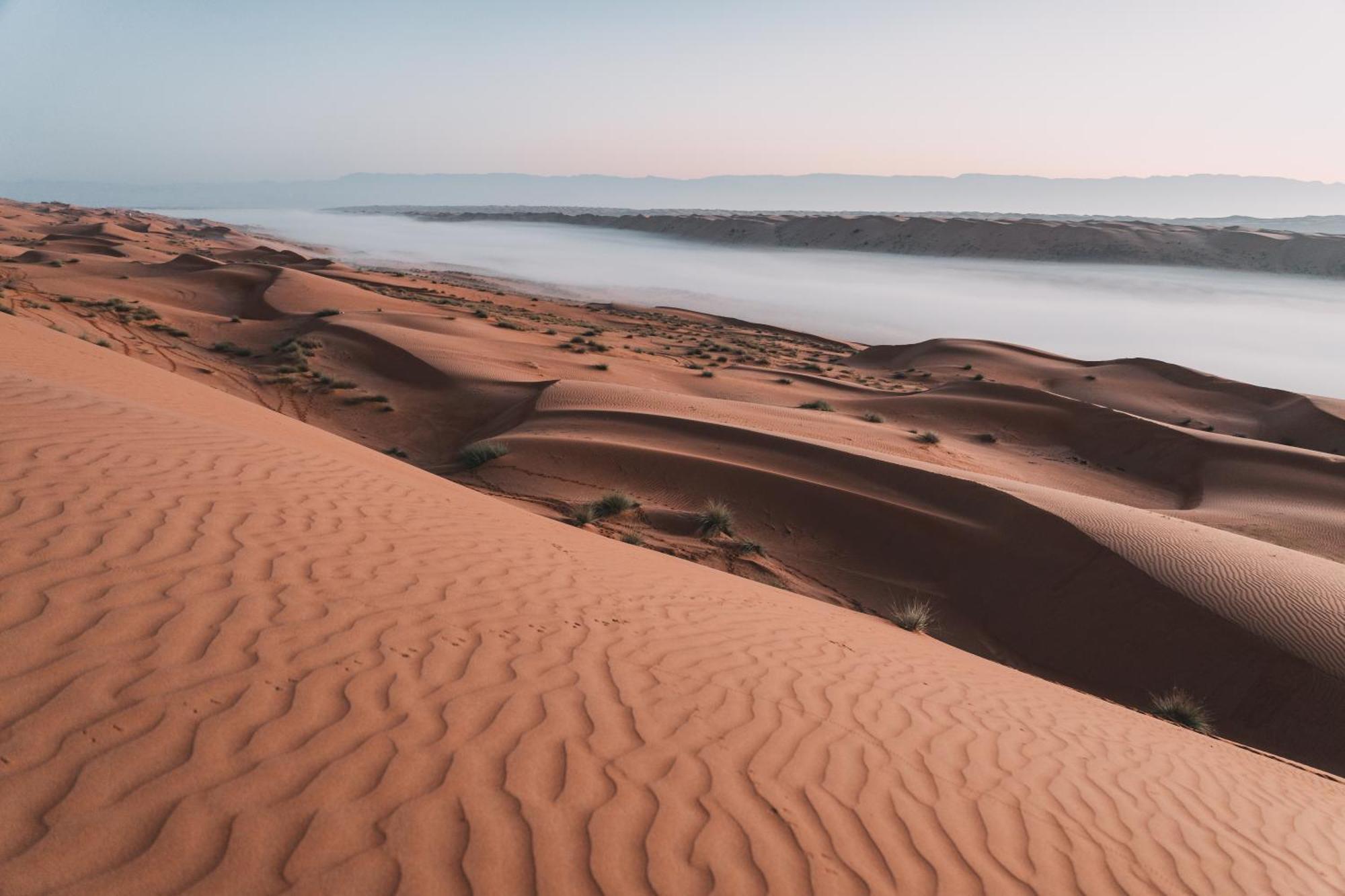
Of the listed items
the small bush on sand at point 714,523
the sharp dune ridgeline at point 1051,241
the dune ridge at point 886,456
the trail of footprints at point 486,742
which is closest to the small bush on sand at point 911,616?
the dune ridge at point 886,456

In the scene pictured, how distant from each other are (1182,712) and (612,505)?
22.2ft

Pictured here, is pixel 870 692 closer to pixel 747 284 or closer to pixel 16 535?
pixel 16 535

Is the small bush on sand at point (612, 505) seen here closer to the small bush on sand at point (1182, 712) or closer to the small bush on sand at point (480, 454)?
the small bush on sand at point (480, 454)

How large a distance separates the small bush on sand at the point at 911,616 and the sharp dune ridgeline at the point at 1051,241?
312 feet

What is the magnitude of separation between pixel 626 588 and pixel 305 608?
2.61 metres

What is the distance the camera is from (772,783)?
347 centimetres

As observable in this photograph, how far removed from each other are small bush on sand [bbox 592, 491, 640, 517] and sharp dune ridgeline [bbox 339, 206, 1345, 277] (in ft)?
315

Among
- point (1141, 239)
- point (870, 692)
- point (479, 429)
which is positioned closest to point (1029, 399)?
point (479, 429)

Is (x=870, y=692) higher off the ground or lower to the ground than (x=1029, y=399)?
higher

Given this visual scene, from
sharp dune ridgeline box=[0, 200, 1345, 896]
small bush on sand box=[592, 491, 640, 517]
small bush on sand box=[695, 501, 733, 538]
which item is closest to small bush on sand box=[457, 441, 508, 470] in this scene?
sharp dune ridgeline box=[0, 200, 1345, 896]

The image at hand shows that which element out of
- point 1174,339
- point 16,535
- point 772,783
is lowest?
point 1174,339

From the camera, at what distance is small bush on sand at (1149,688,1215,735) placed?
284 inches

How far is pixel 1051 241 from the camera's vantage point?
328 feet

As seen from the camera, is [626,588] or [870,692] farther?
[626,588]
